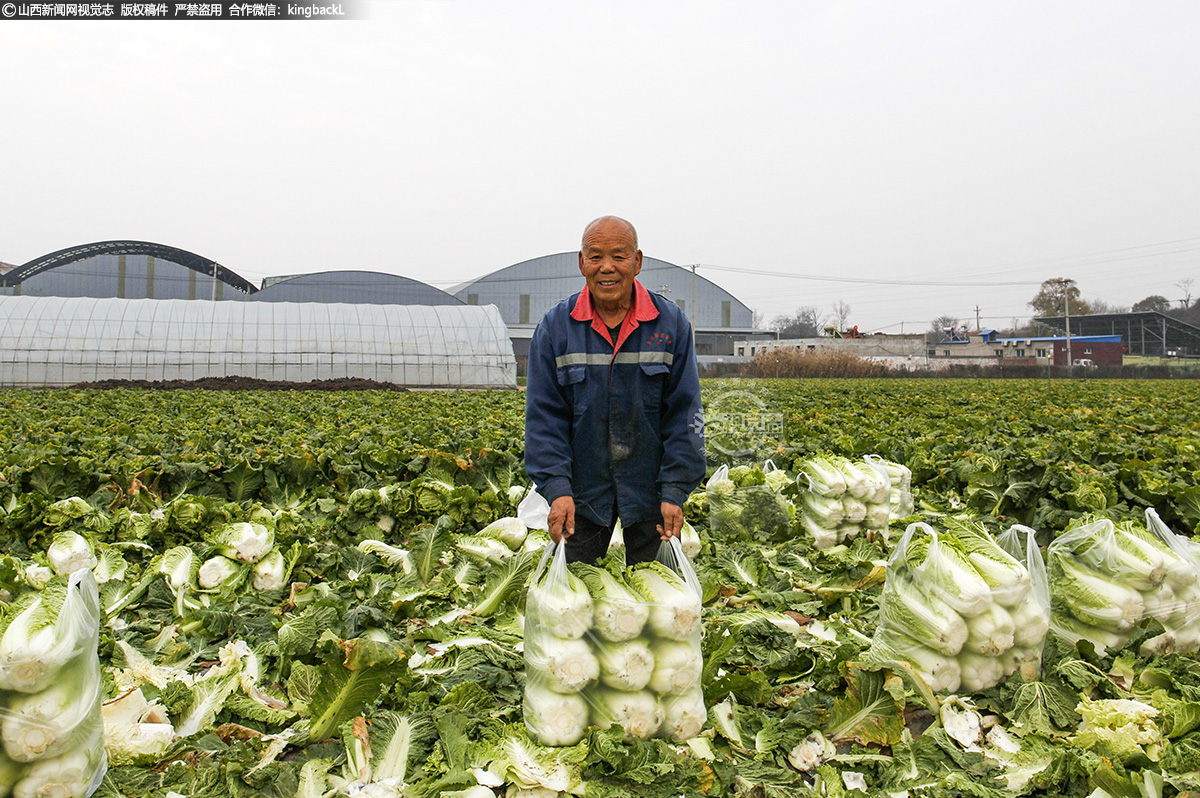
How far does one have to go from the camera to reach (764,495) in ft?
16.8

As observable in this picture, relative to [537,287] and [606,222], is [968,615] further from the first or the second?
[537,287]

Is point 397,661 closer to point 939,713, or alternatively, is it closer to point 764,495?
point 939,713

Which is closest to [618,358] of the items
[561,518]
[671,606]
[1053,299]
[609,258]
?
[609,258]

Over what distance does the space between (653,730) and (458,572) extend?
204 cm

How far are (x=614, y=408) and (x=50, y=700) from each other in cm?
192

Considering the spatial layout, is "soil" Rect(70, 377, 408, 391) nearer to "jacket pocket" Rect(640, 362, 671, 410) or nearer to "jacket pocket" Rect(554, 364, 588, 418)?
"jacket pocket" Rect(554, 364, 588, 418)

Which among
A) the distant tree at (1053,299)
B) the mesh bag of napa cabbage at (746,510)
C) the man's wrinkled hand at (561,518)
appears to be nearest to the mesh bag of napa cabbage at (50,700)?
the man's wrinkled hand at (561,518)

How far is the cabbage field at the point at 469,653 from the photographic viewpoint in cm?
233

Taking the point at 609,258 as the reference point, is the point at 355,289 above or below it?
above

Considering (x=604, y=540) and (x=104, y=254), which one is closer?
(x=604, y=540)

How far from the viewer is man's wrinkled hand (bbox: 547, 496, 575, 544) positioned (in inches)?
106

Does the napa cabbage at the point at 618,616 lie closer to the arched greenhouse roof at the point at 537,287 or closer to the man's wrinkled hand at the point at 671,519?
the man's wrinkled hand at the point at 671,519

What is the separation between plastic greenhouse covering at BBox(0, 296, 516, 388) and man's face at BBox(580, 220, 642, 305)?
29344 mm

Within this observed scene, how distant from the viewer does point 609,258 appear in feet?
8.75
